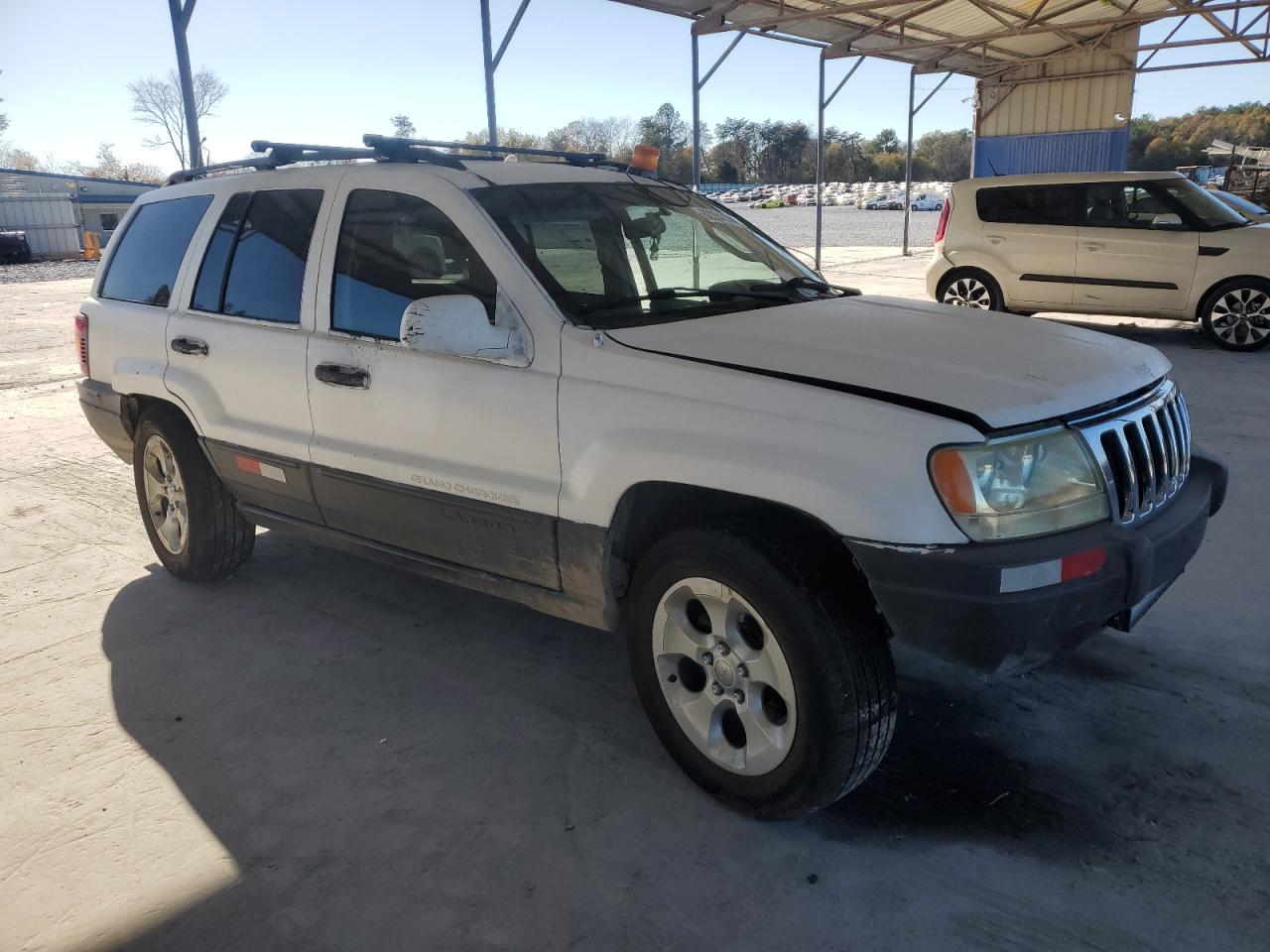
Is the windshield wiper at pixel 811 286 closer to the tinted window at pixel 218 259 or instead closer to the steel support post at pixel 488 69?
the tinted window at pixel 218 259

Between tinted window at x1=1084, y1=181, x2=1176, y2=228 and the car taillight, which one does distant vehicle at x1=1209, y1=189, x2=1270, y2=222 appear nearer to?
tinted window at x1=1084, y1=181, x2=1176, y2=228

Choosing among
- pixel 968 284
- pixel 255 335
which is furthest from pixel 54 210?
pixel 255 335

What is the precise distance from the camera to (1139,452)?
2.59 metres

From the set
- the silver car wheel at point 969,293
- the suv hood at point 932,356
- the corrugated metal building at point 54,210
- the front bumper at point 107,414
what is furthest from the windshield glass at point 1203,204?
the corrugated metal building at point 54,210

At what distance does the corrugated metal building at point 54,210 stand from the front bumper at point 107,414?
114ft

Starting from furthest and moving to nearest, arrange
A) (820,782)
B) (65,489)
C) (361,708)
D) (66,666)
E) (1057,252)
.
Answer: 1. (1057,252)
2. (65,489)
3. (66,666)
4. (361,708)
5. (820,782)

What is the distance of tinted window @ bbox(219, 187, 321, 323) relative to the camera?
141 inches

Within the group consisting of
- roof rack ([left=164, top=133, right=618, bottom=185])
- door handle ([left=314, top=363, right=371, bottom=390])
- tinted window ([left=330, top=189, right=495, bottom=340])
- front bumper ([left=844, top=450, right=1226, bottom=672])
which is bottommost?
front bumper ([left=844, top=450, right=1226, bottom=672])

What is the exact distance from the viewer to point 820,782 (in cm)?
247

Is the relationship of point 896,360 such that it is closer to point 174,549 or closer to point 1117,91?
point 174,549

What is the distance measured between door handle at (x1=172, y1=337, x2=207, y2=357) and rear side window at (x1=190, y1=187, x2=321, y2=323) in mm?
143

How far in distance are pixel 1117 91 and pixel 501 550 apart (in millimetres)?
22863

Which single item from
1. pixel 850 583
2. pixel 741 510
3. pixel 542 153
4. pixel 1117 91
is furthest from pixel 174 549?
pixel 1117 91

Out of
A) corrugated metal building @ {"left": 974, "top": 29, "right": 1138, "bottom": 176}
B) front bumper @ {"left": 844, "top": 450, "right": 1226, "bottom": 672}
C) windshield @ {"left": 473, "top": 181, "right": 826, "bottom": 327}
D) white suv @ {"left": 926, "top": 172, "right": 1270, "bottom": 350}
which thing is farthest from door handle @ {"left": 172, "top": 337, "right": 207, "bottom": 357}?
corrugated metal building @ {"left": 974, "top": 29, "right": 1138, "bottom": 176}
